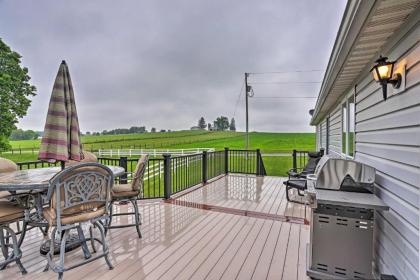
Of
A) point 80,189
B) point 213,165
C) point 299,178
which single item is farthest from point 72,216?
point 213,165

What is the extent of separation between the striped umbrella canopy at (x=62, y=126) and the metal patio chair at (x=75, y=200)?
0.50 meters

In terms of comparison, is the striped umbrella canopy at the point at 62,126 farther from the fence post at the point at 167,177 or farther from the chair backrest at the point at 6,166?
the fence post at the point at 167,177

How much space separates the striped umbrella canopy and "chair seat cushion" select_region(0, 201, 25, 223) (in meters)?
0.56

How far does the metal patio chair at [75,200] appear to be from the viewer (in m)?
2.21

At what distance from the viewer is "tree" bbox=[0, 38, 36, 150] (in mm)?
11172

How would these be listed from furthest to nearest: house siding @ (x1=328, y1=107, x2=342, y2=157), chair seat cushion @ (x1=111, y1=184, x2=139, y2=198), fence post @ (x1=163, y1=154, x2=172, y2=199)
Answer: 1. house siding @ (x1=328, y1=107, x2=342, y2=157)
2. fence post @ (x1=163, y1=154, x2=172, y2=199)
3. chair seat cushion @ (x1=111, y1=184, x2=139, y2=198)

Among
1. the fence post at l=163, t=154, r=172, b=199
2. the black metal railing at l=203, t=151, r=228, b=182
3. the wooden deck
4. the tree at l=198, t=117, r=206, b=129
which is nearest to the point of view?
the wooden deck

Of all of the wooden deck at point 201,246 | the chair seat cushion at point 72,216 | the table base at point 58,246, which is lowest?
the wooden deck at point 201,246

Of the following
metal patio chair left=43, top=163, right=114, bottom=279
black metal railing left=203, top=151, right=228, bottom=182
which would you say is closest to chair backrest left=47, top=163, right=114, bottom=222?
metal patio chair left=43, top=163, right=114, bottom=279

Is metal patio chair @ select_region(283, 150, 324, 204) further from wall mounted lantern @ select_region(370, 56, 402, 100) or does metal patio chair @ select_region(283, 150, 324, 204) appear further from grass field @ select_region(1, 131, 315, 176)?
grass field @ select_region(1, 131, 315, 176)

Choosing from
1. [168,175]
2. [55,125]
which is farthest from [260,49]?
[55,125]

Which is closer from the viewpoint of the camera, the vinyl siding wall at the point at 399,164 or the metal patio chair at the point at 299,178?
the vinyl siding wall at the point at 399,164

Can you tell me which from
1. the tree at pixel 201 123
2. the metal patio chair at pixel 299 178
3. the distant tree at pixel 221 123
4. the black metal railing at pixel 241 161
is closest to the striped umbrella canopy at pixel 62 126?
the metal patio chair at pixel 299 178

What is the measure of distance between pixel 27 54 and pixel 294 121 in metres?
18.3
